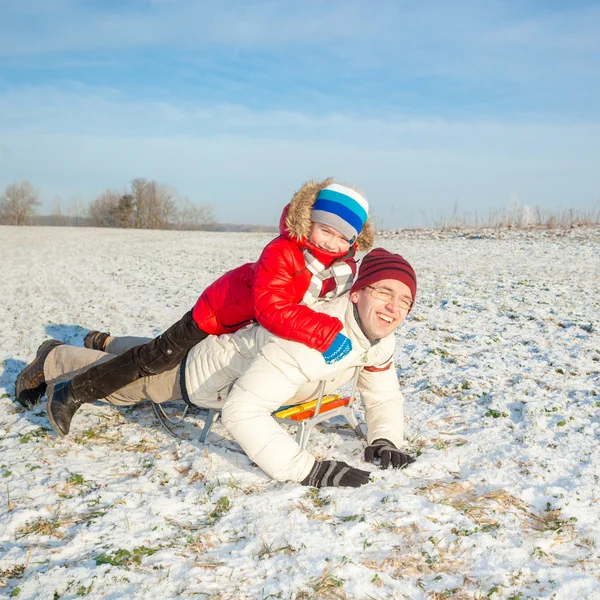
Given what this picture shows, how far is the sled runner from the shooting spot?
153 inches

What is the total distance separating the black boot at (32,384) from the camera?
16.2 feet

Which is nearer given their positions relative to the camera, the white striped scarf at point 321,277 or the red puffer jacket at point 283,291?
the red puffer jacket at point 283,291

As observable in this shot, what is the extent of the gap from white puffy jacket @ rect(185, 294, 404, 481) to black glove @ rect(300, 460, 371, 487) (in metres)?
0.05

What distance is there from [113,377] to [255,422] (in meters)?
1.43

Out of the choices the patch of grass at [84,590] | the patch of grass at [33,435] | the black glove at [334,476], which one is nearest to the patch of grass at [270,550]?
the black glove at [334,476]

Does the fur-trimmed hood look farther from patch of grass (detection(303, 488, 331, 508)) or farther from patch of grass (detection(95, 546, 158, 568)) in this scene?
patch of grass (detection(95, 546, 158, 568))

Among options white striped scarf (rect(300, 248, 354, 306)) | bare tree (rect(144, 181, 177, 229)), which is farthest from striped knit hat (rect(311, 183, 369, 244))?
bare tree (rect(144, 181, 177, 229))

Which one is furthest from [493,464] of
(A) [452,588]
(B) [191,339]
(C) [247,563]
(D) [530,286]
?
(D) [530,286]

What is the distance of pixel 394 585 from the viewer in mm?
2654

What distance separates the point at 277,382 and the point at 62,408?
1832 mm

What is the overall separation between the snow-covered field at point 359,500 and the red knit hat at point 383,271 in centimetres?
121

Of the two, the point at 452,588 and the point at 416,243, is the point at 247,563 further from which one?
the point at 416,243

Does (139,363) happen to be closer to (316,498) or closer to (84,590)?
(316,498)

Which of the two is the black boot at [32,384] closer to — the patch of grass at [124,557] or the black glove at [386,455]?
the patch of grass at [124,557]
